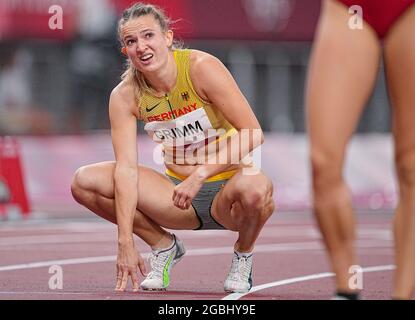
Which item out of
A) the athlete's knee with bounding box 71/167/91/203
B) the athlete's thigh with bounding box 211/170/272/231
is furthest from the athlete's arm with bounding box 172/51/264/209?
the athlete's knee with bounding box 71/167/91/203

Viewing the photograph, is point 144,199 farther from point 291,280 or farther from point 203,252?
point 203,252

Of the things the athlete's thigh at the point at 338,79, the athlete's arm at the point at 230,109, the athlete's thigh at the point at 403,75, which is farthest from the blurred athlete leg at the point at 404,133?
the athlete's arm at the point at 230,109

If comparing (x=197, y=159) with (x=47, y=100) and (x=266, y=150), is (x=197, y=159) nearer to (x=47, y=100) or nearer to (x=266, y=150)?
(x=266, y=150)

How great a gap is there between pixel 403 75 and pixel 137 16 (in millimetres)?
2178

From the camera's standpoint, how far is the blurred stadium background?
55.4ft

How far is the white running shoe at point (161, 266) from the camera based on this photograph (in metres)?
6.71

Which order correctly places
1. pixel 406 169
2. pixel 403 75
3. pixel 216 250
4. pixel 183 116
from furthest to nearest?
pixel 216 250, pixel 183 116, pixel 406 169, pixel 403 75

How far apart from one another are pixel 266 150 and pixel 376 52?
42.2 feet

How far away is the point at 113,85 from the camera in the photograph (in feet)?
67.3

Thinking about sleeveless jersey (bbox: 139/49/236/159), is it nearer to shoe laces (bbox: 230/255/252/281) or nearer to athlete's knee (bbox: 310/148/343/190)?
shoe laces (bbox: 230/255/252/281)

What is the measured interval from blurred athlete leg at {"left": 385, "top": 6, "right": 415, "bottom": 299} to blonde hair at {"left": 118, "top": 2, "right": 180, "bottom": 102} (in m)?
2.09

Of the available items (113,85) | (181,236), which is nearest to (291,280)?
(181,236)
